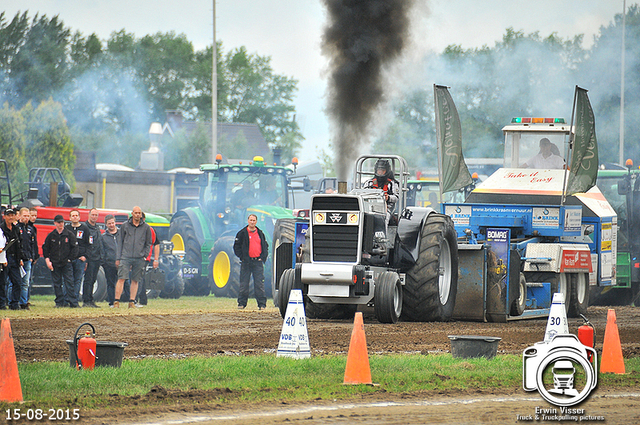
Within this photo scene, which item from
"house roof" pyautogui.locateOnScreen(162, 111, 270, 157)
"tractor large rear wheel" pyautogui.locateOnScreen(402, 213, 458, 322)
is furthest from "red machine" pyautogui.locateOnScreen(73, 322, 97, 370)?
"house roof" pyautogui.locateOnScreen(162, 111, 270, 157)

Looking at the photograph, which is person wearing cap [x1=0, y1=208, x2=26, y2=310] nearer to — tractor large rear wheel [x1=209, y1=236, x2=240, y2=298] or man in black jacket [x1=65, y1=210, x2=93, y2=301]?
man in black jacket [x1=65, y1=210, x2=93, y2=301]

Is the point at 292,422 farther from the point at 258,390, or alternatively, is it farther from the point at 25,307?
the point at 25,307

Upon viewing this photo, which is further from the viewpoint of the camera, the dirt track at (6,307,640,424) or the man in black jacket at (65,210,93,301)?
the man in black jacket at (65,210,93,301)

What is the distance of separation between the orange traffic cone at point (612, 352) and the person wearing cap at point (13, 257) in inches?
413

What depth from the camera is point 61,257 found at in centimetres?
1627

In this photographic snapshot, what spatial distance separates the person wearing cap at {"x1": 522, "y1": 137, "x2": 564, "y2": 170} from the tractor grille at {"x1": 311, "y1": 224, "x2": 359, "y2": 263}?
553 centimetres

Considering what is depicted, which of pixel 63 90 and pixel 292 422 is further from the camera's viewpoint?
pixel 63 90

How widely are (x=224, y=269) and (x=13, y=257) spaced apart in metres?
5.82

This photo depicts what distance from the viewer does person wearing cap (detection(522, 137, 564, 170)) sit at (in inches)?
627

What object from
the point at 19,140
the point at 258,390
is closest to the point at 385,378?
the point at 258,390

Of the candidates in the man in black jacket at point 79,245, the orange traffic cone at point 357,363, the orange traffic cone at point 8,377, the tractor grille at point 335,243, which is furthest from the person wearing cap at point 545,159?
the orange traffic cone at point 8,377

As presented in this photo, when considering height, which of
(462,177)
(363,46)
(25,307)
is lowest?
(25,307)

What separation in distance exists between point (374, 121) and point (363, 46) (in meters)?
1.28

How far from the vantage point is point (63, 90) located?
138 ft
